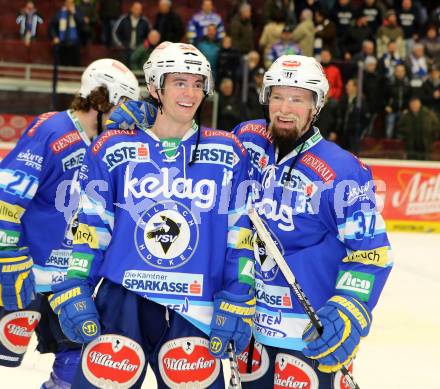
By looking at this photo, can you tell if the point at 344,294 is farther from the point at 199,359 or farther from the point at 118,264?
the point at 118,264

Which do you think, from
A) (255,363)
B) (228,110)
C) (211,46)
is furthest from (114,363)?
(211,46)

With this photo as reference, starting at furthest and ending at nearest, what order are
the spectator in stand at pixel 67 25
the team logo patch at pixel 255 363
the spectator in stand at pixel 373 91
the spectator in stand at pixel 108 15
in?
1. the spectator in stand at pixel 108 15
2. the spectator in stand at pixel 67 25
3. the spectator in stand at pixel 373 91
4. the team logo patch at pixel 255 363

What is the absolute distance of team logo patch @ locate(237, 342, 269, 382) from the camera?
3445 millimetres

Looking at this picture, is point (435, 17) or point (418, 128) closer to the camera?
point (418, 128)

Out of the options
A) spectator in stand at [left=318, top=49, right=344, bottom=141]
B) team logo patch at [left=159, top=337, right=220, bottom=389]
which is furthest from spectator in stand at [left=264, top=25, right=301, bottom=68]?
team logo patch at [left=159, top=337, right=220, bottom=389]

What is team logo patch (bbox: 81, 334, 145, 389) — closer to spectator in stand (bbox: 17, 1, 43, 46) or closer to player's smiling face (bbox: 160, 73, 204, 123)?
player's smiling face (bbox: 160, 73, 204, 123)

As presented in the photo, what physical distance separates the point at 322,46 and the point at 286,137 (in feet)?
29.8

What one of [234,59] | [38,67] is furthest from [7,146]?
[234,59]

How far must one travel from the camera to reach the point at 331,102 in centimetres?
1088

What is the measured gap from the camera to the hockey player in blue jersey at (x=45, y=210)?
12.7ft

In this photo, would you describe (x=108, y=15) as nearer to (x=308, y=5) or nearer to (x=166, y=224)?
(x=308, y=5)

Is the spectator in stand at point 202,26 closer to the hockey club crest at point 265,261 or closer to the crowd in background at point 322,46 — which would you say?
the crowd in background at point 322,46

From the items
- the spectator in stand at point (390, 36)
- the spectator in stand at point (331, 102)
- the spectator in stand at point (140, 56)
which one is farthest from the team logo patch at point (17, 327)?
the spectator in stand at point (390, 36)

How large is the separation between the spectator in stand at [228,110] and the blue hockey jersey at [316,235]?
22.9 feet
